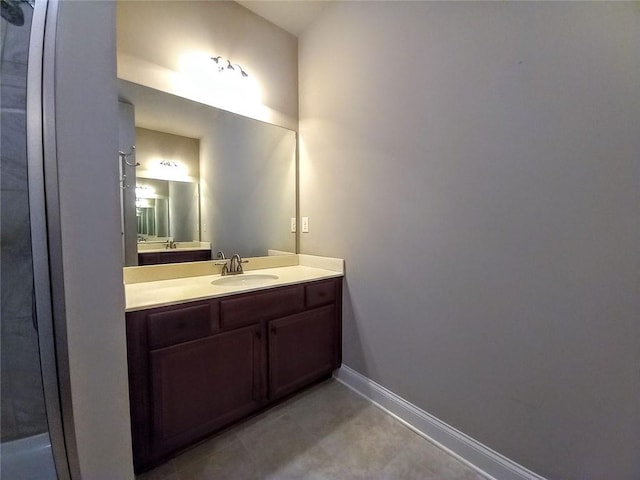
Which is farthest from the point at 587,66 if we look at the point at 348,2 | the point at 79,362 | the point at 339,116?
the point at 79,362

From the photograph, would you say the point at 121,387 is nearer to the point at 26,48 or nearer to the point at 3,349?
the point at 3,349

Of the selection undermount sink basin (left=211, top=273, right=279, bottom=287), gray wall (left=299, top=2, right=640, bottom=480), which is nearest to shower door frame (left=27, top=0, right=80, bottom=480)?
undermount sink basin (left=211, top=273, right=279, bottom=287)

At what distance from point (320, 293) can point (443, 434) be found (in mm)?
1036

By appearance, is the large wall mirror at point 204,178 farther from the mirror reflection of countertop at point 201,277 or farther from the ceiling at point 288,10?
the ceiling at point 288,10

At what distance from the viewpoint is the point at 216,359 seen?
138 cm

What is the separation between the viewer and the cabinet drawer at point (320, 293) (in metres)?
1.79

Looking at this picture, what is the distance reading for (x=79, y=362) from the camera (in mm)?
821

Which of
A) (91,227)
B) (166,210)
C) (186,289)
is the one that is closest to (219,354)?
(186,289)

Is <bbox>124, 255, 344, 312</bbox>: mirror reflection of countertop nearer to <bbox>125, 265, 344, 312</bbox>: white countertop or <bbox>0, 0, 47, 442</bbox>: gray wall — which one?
<bbox>125, 265, 344, 312</bbox>: white countertop

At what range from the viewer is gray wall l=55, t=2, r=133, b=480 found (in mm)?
781

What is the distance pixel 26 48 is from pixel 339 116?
1.57 metres

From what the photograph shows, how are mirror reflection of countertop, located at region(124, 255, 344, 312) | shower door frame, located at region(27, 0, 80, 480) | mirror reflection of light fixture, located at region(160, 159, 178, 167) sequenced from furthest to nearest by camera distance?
1. mirror reflection of light fixture, located at region(160, 159, 178, 167)
2. mirror reflection of countertop, located at region(124, 255, 344, 312)
3. shower door frame, located at region(27, 0, 80, 480)

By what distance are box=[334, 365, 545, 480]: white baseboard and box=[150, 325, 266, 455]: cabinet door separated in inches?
28.3

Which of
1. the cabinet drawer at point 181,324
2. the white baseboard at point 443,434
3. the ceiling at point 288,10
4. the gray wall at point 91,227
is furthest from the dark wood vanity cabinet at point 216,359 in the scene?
the ceiling at point 288,10
